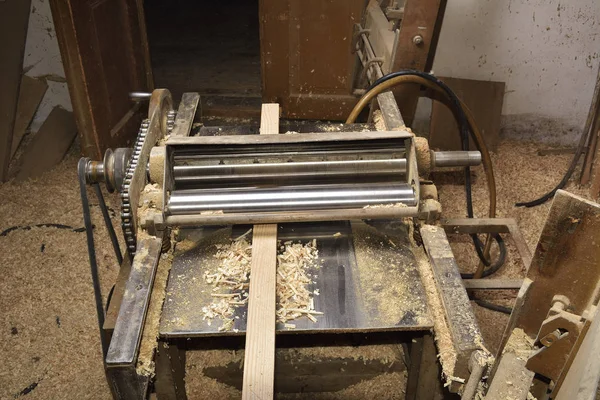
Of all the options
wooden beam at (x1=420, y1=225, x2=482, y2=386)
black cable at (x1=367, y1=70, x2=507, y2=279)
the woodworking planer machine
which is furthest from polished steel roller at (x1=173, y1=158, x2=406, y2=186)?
black cable at (x1=367, y1=70, x2=507, y2=279)

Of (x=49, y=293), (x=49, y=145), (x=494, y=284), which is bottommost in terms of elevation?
(x=49, y=293)

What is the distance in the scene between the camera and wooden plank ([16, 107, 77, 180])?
349cm

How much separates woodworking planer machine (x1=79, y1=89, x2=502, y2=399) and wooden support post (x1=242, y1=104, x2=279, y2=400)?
5cm

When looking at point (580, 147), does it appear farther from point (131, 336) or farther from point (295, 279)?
point (131, 336)

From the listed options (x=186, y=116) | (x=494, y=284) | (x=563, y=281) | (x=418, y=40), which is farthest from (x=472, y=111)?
(x=563, y=281)

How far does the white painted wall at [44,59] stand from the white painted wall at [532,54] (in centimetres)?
262

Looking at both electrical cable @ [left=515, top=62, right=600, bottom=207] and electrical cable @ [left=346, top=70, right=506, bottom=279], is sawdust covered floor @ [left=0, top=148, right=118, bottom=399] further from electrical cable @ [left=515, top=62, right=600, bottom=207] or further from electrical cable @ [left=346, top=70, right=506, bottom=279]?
electrical cable @ [left=515, top=62, right=600, bottom=207]

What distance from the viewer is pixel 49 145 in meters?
3.59

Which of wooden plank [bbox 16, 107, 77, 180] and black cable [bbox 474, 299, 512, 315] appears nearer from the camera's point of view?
black cable [bbox 474, 299, 512, 315]

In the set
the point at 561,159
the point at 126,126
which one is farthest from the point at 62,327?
the point at 561,159

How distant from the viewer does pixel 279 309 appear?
4.56 ft

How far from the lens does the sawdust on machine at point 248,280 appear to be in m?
1.38

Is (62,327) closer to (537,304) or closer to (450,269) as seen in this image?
(450,269)

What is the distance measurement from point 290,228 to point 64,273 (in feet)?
5.56
